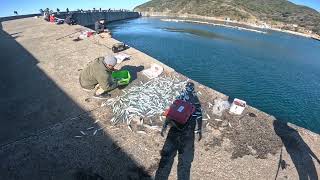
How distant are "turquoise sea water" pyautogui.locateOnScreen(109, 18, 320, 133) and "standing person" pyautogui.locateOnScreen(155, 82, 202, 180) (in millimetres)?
13653

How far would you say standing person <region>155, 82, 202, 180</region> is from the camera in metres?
8.08

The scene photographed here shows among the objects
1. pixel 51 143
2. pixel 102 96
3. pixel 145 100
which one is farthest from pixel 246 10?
pixel 51 143

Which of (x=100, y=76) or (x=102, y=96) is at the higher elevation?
(x=100, y=76)

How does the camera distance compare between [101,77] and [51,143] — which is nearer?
[51,143]

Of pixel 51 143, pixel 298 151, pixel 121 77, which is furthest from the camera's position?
pixel 121 77

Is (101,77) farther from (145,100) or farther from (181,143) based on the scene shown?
(181,143)

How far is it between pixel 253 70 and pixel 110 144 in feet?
88.4

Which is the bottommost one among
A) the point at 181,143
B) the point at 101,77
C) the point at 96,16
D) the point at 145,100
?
the point at 96,16

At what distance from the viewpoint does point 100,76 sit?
36.3ft

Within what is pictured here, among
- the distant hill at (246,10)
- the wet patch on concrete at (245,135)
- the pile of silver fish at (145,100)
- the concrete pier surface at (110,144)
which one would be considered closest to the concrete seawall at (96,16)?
the distant hill at (246,10)

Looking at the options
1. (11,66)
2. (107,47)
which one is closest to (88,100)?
(11,66)

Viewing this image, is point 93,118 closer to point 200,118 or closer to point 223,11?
point 200,118

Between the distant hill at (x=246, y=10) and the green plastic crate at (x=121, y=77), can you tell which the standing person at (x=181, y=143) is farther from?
the distant hill at (x=246, y=10)

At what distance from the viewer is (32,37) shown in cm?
2494
